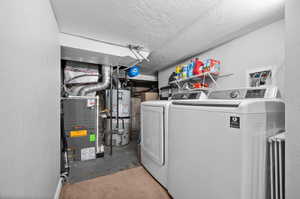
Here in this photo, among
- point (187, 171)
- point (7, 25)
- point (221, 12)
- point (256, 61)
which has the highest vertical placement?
point (221, 12)

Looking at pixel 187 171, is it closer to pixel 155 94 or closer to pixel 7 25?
pixel 7 25

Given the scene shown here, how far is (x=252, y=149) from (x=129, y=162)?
2.09 metres

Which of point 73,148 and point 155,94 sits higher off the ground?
point 155,94

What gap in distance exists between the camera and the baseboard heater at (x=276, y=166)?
32.0 inches

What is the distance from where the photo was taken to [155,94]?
4.00m

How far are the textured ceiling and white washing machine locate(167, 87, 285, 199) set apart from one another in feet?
3.11

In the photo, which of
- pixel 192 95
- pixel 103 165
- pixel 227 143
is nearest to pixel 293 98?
pixel 227 143

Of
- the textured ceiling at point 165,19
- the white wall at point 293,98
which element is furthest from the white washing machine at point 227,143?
the textured ceiling at point 165,19

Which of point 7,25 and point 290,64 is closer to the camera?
point 7,25

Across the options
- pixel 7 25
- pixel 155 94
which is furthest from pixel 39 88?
pixel 155 94

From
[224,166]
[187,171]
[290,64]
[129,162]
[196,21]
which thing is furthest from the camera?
[129,162]

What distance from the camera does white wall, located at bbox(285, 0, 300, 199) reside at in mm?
685

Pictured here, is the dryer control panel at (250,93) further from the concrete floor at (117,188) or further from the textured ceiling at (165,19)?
the concrete floor at (117,188)

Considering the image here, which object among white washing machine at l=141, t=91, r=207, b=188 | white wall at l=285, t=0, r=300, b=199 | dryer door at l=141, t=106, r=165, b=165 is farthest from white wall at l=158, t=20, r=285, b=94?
dryer door at l=141, t=106, r=165, b=165
